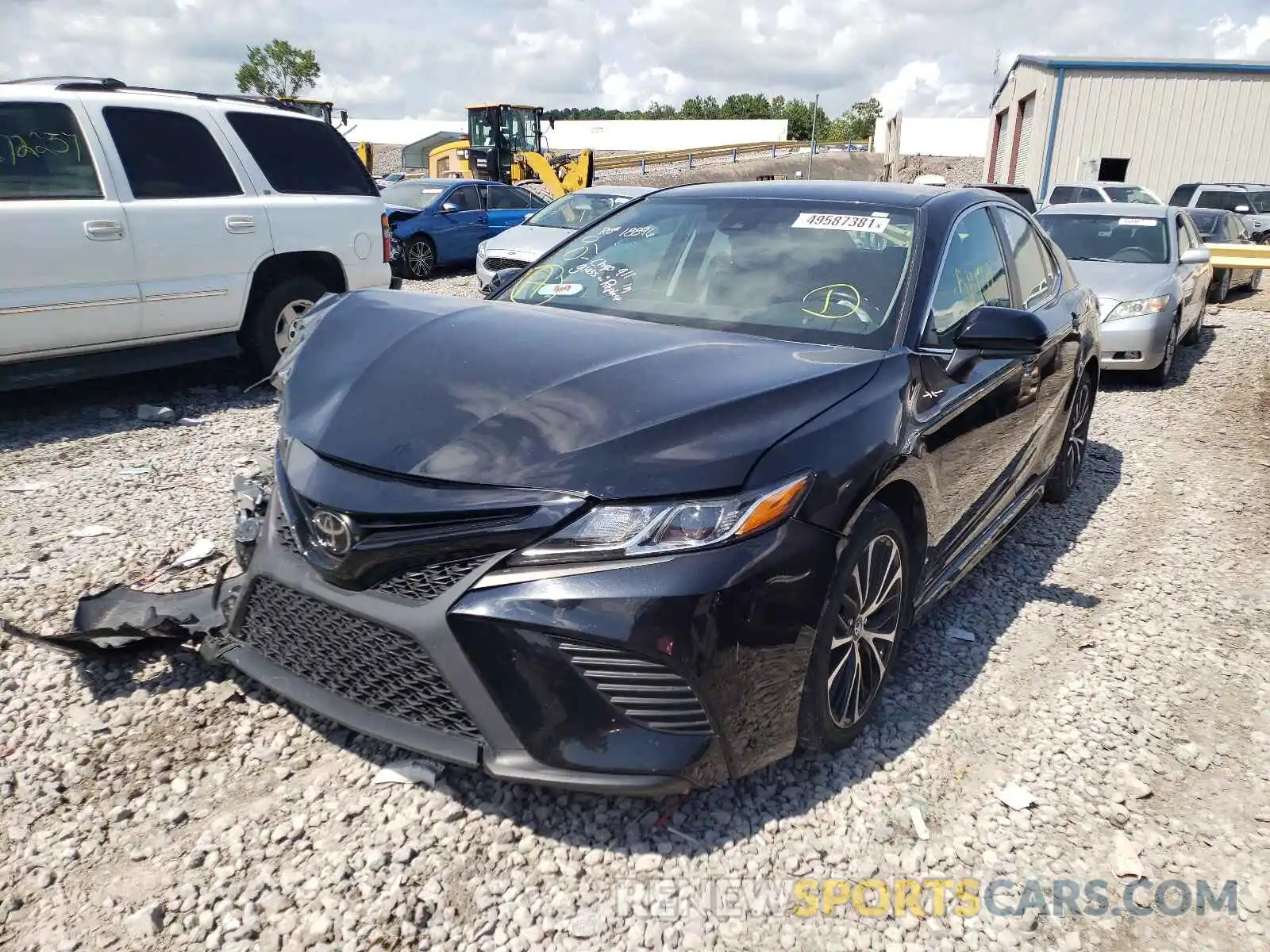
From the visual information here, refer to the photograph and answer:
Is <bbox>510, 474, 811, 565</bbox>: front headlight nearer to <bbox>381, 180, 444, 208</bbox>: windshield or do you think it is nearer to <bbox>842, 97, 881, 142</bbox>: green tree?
<bbox>381, 180, 444, 208</bbox>: windshield

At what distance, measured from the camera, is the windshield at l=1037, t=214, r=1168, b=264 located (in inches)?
354

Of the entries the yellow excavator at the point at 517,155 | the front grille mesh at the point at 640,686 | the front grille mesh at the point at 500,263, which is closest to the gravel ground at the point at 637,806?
the front grille mesh at the point at 640,686

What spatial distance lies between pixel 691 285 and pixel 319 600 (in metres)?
1.81

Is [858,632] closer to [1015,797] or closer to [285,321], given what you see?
[1015,797]

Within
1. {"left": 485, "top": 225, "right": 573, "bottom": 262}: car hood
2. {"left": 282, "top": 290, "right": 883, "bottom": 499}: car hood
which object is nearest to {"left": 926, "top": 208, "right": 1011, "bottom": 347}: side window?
{"left": 282, "top": 290, "right": 883, "bottom": 499}: car hood

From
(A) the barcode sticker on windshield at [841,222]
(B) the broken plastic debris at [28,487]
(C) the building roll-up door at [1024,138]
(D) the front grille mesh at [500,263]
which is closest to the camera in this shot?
(A) the barcode sticker on windshield at [841,222]

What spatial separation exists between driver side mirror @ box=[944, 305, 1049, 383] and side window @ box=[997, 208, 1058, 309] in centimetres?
118

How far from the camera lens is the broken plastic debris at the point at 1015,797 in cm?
270

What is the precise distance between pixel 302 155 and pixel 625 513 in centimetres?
607

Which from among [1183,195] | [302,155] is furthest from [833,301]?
[1183,195]

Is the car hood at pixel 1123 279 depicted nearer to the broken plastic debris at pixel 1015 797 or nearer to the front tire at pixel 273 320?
the broken plastic debris at pixel 1015 797

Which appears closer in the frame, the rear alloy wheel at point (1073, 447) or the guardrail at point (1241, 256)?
the rear alloy wheel at point (1073, 447)

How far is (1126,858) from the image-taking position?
2.49 meters

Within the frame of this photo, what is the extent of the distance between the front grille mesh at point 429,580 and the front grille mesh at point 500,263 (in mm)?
9803
